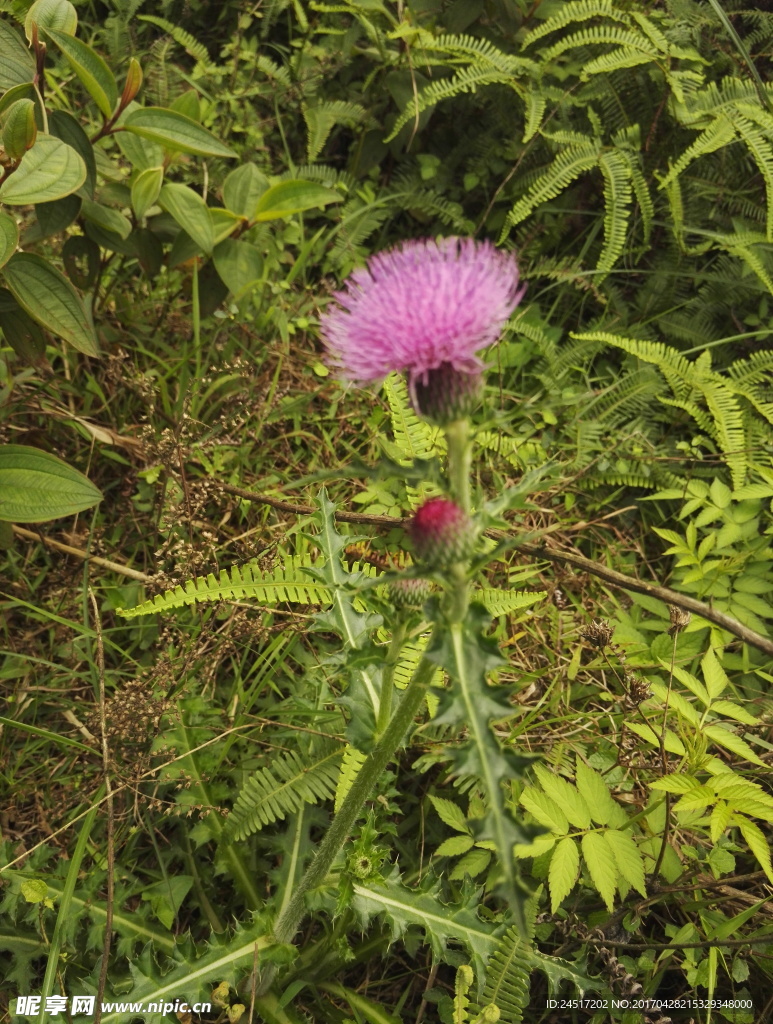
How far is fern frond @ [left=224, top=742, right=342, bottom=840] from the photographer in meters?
2.57

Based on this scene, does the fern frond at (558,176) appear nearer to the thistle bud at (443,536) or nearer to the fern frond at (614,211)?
the fern frond at (614,211)

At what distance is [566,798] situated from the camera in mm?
2316

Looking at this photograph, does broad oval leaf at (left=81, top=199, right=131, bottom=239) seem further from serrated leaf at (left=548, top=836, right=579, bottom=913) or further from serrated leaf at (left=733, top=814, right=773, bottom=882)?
serrated leaf at (left=733, top=814, right=773, bottom=882)

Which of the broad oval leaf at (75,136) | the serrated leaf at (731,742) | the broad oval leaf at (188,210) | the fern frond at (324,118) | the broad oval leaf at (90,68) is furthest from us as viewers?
the fern frond at (324,118)

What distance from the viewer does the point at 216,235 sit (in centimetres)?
334

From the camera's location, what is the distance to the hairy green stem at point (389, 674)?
6.37ft

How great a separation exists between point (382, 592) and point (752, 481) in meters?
2.32

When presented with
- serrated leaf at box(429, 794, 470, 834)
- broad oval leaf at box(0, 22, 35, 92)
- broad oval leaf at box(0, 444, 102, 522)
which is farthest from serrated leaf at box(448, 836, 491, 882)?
broad oval leaf at box(0, 22, 35, 92)

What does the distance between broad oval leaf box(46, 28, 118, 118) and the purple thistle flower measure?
1.83m

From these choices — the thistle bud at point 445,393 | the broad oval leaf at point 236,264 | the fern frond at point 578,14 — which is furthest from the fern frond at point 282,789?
the fern frond at point 578,14

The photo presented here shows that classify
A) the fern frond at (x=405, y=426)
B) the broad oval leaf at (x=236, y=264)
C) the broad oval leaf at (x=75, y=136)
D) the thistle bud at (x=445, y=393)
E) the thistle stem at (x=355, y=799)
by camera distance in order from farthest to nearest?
the broad oval leaf at (x=236, y=264) → the fern frond at (x=405, y=426) → the broad oval leaf at (x=75, y=136) → the thistle stem at (x=355, y=799) → the thistle bud at (x=445, y=393)

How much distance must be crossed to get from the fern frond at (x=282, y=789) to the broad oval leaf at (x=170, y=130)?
2.27 meters

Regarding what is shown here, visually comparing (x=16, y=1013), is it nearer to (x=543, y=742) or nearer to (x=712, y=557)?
(x=543, y=742)

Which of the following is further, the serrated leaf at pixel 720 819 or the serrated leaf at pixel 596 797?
the serrated leaf at pixel 596 797
